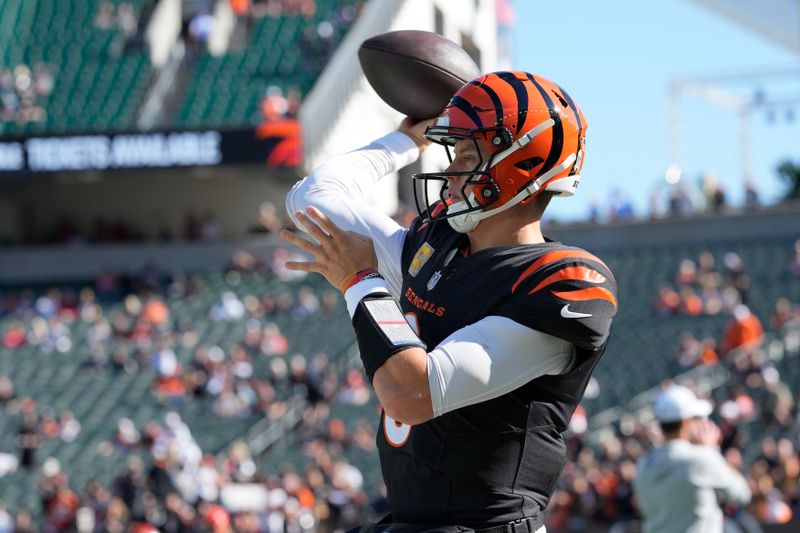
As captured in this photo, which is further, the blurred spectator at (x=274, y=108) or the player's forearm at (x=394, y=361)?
the blurred spectator at (x=274, y=108)

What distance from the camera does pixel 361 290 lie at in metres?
2.77

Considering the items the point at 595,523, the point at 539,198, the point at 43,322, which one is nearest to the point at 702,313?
the point at 595,523

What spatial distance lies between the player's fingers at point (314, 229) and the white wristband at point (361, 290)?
128mm

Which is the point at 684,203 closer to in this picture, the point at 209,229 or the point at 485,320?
the point at 209,229

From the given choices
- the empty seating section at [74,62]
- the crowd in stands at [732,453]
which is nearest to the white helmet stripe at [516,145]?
the crowd in stands at [732,453]

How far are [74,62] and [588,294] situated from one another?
73.2ft

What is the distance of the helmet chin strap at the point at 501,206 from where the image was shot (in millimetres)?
2838

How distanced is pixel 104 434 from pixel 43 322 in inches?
152

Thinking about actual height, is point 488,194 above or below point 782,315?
above

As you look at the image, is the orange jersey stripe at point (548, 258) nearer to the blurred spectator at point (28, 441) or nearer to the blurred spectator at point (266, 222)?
the blurred spectator at point (28, 441)

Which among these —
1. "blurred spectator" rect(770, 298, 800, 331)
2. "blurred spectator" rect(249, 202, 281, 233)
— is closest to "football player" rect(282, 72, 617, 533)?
"blurred spectator" rect(770, 298, 800, 331)

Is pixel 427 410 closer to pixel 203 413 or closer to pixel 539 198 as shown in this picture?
pixel 539 198

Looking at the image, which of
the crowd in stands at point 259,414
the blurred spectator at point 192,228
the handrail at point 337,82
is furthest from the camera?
the blurred spectator at point 192,228

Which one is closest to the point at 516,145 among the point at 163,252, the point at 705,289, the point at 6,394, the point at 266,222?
the point at 705,289
